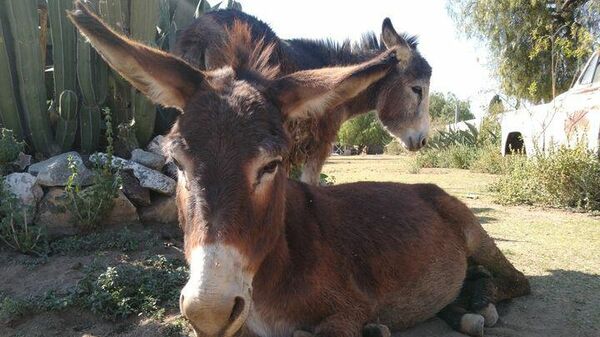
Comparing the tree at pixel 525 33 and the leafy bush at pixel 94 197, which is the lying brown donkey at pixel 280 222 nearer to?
the leafy bush at pixel 94 197

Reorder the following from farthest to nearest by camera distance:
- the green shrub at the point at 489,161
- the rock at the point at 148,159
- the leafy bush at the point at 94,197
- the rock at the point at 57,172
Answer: the green shrub at the point at 489,161
the rock at the point at 148,159
the rock at the point at 57,172
the leafy bush at the point at 94,197

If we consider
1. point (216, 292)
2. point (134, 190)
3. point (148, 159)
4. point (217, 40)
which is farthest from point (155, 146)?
point (216, 292)

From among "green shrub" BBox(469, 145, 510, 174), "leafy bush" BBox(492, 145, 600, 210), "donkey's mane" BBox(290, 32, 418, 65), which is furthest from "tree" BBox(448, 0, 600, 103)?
"donkey's mane" BBox(290, 32, 418, 65)

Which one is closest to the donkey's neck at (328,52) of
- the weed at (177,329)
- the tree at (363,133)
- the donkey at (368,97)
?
the donkey at (368,97)

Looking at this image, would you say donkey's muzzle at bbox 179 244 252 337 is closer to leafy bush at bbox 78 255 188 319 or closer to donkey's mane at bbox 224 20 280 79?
donkey's mane at bbox 224 20 280 79

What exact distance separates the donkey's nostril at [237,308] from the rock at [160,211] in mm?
4186

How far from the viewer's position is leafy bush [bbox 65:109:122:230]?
17.5 ft

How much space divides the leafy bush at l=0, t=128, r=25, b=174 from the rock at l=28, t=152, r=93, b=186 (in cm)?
25

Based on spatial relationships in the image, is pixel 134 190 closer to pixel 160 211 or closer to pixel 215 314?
pixel 160 211

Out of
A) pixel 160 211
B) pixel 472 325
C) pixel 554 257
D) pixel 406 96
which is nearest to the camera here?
pixel 472 325

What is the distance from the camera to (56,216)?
550 centimetres

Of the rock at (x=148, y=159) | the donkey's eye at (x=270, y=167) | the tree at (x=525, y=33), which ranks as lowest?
the rock at (x=148, y=159)

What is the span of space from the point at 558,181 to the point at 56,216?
A: 8.57 m

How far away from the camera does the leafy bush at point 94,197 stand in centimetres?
535
